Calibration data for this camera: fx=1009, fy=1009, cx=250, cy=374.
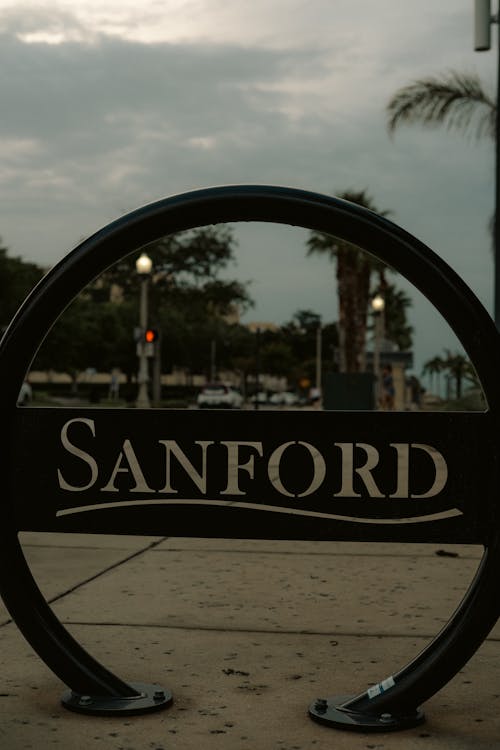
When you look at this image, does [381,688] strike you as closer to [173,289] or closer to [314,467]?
[314,467]

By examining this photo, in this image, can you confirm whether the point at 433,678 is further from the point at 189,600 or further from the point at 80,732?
the point at 189,600

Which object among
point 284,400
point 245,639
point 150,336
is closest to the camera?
point 245,639

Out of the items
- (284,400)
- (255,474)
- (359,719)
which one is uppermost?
(284,400)

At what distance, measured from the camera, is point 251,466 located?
10.7 feet

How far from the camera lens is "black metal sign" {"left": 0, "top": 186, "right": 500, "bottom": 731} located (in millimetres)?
3143

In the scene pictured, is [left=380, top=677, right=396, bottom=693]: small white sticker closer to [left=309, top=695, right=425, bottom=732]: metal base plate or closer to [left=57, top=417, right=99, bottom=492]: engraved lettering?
[left=309, top=695, right=425, bottom=732]: metal base plate

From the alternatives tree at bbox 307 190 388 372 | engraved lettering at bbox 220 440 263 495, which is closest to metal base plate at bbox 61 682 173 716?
engraved lettering at bbox 220 440 263 495

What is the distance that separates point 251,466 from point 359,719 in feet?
2.81

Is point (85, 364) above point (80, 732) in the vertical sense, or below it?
above

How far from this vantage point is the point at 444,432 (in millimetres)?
3166

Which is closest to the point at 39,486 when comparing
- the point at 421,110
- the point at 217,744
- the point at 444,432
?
the point at 217,744

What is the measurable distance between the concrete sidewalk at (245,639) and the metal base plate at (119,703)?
0.03 m

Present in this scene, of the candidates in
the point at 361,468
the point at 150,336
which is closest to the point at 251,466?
the point at 361,468

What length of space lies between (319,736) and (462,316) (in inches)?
53.1
